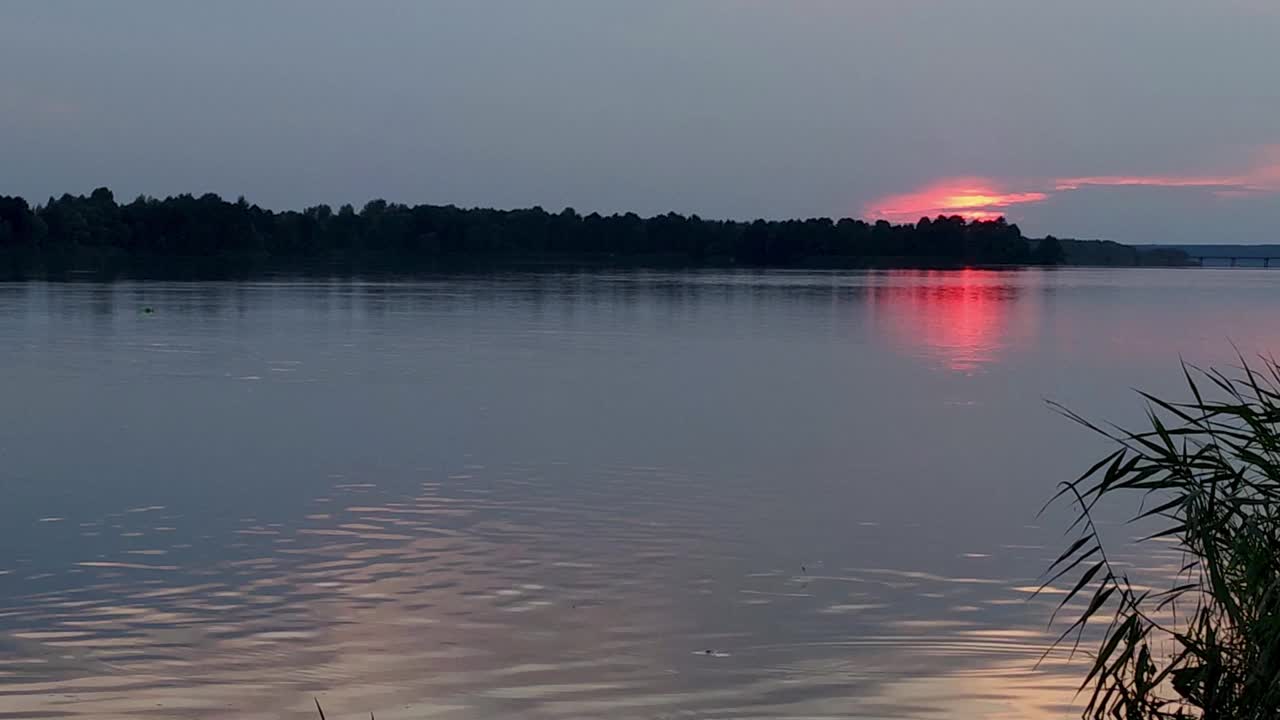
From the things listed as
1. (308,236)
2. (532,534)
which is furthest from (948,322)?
(308,236)

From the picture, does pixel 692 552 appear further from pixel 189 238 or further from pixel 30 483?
pixel 189 238

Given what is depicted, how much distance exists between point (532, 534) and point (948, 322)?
4375 cm

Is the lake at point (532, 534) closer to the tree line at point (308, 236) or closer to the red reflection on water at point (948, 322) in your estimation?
the red reflection on water at point (948, 322)

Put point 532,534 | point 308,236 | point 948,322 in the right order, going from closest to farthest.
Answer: point 532,534, point 948,322, point 308,236

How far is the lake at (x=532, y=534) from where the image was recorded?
9.95 m

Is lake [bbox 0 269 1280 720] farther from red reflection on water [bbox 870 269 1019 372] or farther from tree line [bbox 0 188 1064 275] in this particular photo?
tree line [bbox 0 188 1064 275]

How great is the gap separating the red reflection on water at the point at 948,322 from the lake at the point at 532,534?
5109 mm

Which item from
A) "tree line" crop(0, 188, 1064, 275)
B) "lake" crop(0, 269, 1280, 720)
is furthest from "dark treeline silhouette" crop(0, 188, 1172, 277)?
"lake" crop(0, 269, 1280, 720)

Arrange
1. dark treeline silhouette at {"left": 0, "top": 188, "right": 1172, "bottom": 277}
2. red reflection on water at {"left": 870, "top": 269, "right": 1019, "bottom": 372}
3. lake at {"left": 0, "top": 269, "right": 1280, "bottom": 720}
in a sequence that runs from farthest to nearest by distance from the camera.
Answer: dark treeline silhouette at {"left": 0, "top": 188, "right": 1172, "bottom": 277}
red reflection on water at {"left": 870, "top": 269, "right": 1019, "bottom": 372}
lake at {"left": 0, "top": 269, "right": 1280, "bottom": 720}

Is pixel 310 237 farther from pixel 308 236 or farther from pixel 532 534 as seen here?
pixel 532 534

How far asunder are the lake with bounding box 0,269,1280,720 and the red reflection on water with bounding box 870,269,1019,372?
16.8 ft

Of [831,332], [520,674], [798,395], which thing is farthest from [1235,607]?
[831,332]

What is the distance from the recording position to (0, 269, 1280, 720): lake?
9945 mm

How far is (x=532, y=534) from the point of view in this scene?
1462 cm
